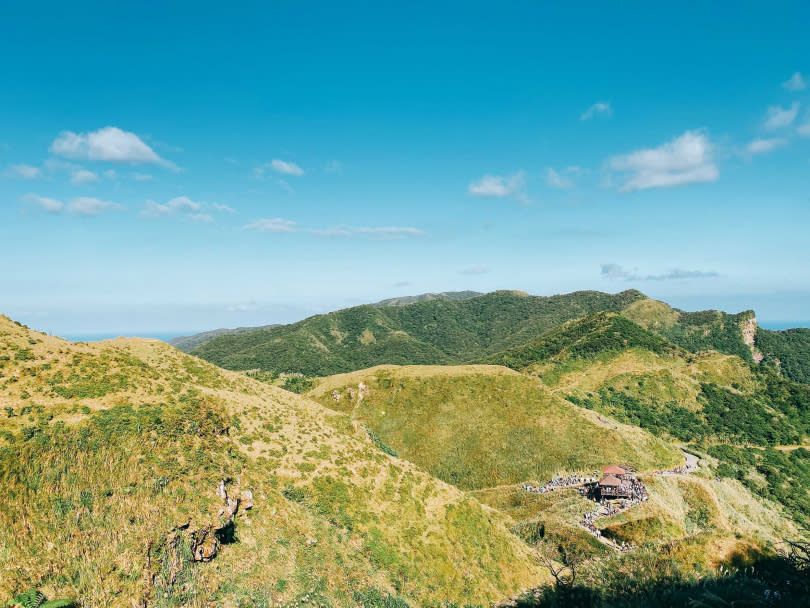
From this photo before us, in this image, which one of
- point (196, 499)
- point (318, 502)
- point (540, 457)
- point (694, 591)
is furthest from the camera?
point (540, 457)

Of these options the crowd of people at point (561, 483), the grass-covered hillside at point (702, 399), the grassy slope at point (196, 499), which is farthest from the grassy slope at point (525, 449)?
the grass-covered hillside at point (702, 399)

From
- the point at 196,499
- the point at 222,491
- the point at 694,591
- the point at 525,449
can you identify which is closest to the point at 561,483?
the point at 525,449

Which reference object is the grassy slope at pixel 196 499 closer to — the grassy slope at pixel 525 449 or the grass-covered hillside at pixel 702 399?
the grassy slope at pixel 525 449

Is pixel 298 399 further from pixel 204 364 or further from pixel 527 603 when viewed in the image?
pixel 527 603

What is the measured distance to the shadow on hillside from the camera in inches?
436

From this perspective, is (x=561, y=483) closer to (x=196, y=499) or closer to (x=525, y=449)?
(x=525, y=449)

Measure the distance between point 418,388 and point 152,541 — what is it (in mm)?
79743

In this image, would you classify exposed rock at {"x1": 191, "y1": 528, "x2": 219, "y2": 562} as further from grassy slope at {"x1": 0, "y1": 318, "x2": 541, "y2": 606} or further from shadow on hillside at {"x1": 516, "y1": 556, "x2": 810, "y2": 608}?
shadow on hillside at {"x1": 516, "y1": 556, "x2": 810, "y2": 608}

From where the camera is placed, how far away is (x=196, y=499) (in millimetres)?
28891

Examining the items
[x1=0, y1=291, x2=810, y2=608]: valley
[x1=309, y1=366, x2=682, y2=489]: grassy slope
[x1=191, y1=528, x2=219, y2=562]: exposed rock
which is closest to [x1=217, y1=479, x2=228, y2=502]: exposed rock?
[x1=0, y1=291, x2=810, y2=608]: valley

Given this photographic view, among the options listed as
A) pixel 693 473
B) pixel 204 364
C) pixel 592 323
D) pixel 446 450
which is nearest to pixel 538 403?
pixel 446 450

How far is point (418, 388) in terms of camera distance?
333 feet

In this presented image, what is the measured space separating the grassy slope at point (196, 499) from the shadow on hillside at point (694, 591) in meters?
20.5

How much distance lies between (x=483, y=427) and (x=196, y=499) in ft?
227
